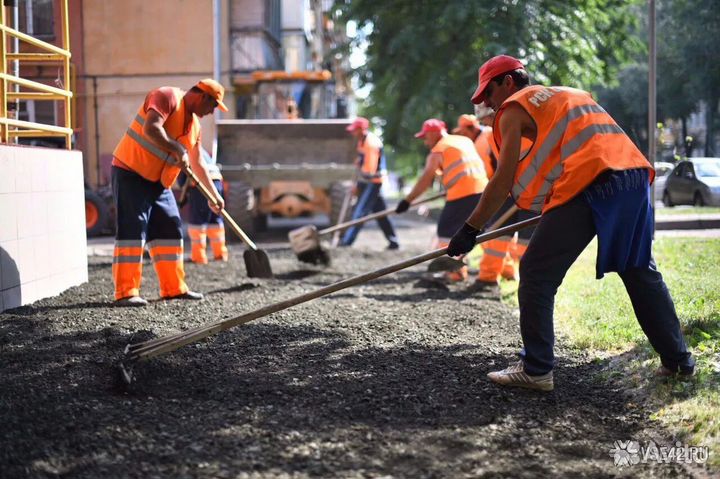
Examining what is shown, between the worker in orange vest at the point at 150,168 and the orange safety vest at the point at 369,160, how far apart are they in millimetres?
5602

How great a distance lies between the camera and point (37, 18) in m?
8.05

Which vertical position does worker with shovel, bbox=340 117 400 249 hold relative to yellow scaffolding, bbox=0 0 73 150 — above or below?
below

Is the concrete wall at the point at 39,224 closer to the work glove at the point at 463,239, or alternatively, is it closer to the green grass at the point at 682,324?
the work glove at the point at 463,239

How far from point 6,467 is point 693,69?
22.2 ft

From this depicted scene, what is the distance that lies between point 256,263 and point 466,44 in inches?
364

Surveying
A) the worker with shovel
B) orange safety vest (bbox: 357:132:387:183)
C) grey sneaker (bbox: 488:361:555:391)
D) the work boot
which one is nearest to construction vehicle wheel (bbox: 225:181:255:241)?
the worker with shovel

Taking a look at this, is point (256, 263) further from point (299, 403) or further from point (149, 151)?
point (299, 403)

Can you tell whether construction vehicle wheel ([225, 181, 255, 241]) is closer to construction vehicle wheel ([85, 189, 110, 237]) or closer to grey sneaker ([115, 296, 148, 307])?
construction vehicle wheel ([85, 189, 110, 237])

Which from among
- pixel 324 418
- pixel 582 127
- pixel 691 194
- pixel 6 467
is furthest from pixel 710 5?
pixel 6 467

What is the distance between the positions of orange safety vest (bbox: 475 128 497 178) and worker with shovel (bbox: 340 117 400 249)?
3357 millimetres

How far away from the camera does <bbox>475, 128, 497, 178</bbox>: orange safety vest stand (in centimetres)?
828

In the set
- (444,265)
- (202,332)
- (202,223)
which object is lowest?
(444,265)

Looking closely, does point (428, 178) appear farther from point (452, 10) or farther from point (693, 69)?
point (452, 10)

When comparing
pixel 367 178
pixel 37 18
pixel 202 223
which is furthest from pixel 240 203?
pixel 37 18
